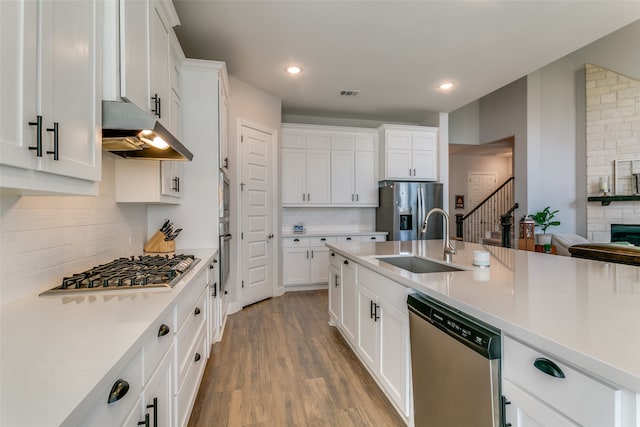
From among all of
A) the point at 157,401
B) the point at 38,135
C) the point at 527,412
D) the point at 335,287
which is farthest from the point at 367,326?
the point at 38,135

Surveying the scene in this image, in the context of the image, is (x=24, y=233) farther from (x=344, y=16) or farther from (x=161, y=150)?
(x=344, y=16)

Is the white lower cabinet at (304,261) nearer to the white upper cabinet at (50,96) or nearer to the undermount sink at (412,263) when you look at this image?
the undermount sink at (412,263)

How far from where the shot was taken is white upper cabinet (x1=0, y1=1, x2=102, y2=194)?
77cm

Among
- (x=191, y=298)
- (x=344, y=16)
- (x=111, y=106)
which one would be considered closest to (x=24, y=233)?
(x=111, y=106)

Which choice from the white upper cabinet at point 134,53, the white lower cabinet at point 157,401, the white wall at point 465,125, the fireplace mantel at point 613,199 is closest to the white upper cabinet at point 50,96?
the white upper cabinet at point 134,53

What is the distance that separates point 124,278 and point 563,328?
1.67m

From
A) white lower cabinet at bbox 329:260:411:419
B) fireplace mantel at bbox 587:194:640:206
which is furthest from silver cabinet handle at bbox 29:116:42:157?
fireplace mantel at bbox 587:194:640:206

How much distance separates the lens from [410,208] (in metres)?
4.74

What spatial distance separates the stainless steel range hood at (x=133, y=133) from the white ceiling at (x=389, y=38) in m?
1.35

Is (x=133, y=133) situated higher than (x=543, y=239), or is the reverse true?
(x=133, y=133)

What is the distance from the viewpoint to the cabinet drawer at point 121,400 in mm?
668

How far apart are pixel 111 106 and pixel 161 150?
0.65 m

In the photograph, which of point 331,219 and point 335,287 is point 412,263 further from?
point 331,219

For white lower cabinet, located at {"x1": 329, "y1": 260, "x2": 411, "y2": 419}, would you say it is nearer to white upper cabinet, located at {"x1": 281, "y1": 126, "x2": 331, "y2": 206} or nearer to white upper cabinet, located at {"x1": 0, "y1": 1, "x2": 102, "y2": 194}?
white upper cabinet, located at {"x1": 0, "y1": 1, "x2": 102, "y2": 194}
